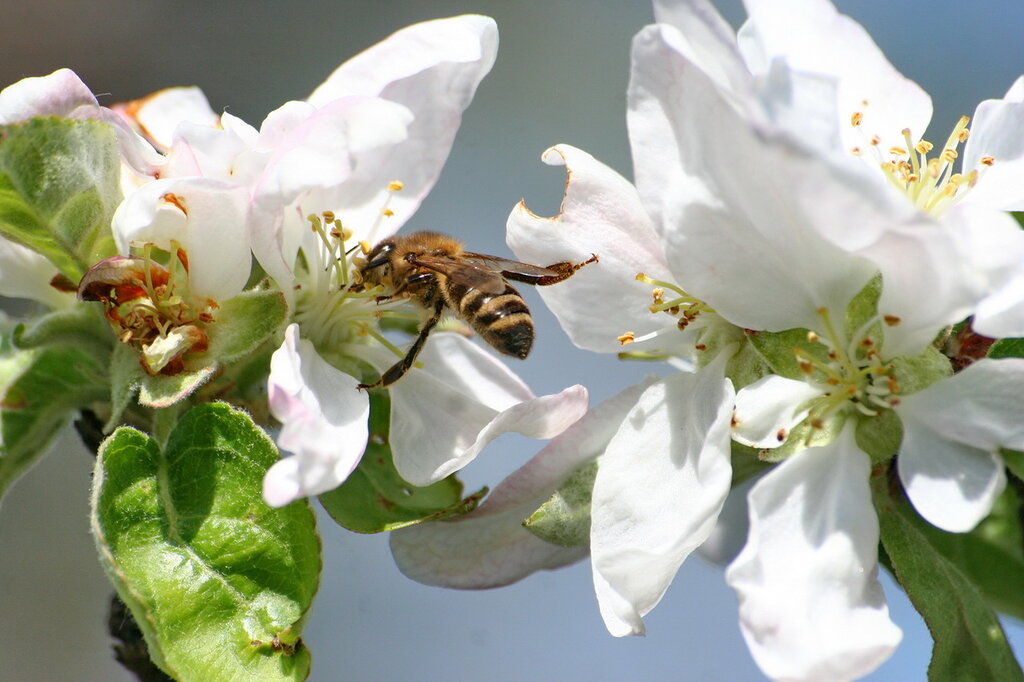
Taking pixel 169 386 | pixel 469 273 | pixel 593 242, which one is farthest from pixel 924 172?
pixel 169 386

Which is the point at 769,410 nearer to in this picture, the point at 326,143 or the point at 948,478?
the point at 948,478

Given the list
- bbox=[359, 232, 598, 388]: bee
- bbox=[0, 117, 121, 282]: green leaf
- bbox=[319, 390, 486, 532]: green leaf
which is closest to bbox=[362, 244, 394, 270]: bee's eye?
bbox=[359, 232, 598, 388]: bee

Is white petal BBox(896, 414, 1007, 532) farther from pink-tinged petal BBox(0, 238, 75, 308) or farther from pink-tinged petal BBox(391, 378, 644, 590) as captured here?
pink-tinged petal BBox(0, 238, 75, 308)

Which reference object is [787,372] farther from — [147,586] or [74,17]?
[74,17]

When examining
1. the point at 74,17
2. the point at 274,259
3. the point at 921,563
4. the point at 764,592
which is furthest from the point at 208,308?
the point at 74,17

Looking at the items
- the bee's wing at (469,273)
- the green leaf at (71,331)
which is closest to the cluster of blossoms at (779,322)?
the bee's wing at (469,273)

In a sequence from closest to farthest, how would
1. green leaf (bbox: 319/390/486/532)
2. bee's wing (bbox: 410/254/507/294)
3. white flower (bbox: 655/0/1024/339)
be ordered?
white flower (bbox: 655/0/1024/339), green leaf (bbox: 319/390/486/532), bee's wing (bbox: 410/254/507/294)
